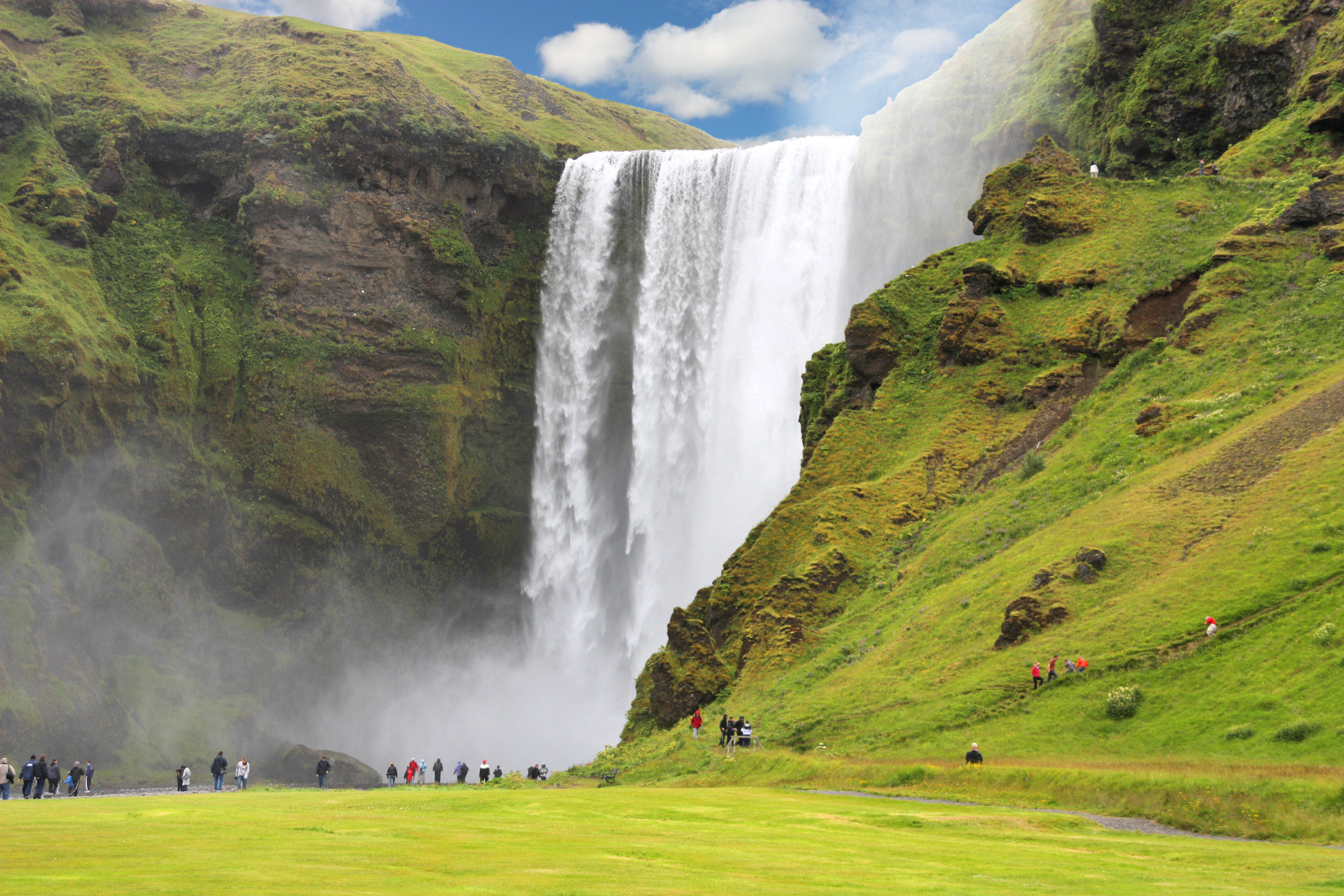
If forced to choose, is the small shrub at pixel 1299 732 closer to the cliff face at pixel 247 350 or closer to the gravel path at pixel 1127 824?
the gravel path at pixel 1127 824

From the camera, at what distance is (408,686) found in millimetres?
73438

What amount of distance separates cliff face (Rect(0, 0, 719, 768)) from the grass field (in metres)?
45.1

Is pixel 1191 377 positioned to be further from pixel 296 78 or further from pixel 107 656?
pixel 296 78

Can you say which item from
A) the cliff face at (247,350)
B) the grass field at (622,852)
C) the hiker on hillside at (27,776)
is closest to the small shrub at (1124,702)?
the grass field at (622,852)

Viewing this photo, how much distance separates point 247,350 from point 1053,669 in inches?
2356

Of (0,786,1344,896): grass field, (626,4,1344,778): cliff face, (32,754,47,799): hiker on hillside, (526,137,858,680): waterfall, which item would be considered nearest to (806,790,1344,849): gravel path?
(0,786,1344,896): grass field

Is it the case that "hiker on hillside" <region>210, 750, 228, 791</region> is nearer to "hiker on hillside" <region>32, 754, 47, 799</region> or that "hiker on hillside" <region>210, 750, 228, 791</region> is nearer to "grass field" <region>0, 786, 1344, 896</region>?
"hiker on hillside" <region>32, 754, 47, 799</region>

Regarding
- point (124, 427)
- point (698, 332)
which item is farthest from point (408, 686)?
point (698, 332)

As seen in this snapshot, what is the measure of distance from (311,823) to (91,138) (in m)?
69.2

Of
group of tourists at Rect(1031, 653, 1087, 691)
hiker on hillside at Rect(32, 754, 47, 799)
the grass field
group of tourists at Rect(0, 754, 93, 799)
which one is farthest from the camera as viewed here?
hiker on hillside at Rect(32, 754, 47, 799)

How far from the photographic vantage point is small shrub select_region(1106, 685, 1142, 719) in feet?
74.6

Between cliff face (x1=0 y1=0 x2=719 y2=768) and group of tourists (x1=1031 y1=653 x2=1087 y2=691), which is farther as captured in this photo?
cliff face (x1=0 y1=0 x2=719 y2=768)

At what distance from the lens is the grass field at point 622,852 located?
1023 cm

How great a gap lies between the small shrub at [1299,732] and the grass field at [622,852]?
4583mm
